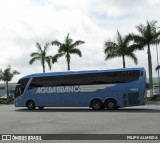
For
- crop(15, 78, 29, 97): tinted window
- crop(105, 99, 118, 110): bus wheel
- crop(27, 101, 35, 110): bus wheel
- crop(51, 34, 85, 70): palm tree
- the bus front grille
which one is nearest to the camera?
the bus front grille

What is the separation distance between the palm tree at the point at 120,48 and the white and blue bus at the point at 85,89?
19926mm

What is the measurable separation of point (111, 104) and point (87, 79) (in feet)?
9.10

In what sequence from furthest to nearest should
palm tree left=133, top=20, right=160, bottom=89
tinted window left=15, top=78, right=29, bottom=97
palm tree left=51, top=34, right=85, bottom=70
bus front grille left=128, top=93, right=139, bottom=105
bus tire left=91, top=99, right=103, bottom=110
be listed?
palm tree left=51, top=34, right=85, bottom=70
palm tree left=133, top=20, right=160, bottom=89
tinted window left=15, top=78, right=29, bottom=97
bus tire left=91, top=99, right=103, bottom=110
bus front grille left=128, top=93, right=139, bottom=105

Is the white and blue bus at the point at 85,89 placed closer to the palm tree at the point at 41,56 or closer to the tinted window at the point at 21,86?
the tinted window at the point at 21,86

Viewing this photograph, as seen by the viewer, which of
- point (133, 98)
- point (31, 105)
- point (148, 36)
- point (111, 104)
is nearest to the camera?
point (133, 98)

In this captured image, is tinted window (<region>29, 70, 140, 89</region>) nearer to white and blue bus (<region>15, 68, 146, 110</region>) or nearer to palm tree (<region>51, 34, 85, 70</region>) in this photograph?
white and blue bus (<region>15, 68, 146, 110</region>)

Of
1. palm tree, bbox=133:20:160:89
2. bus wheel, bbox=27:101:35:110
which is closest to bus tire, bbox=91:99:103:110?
bus wheel, bbox=27:101:35:110

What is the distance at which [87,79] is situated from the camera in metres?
30.0

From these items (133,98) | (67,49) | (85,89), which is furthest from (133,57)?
(133,98)

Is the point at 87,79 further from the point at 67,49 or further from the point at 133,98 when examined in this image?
the point at 67,49

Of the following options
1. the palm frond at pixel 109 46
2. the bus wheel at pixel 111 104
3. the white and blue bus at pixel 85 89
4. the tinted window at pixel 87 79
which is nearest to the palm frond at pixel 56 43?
the palm frond at pixel 109 46

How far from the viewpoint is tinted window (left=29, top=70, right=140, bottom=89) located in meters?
28.3

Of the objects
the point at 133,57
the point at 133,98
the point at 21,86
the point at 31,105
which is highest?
the point at 133,57

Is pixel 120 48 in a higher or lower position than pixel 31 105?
higher
